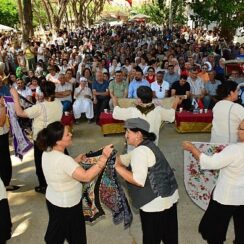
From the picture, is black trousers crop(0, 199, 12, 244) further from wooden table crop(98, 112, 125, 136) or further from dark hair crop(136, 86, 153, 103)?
wooden table crop(98, 112, 125, 136)

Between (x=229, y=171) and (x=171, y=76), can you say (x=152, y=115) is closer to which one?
(x=229, y=171)

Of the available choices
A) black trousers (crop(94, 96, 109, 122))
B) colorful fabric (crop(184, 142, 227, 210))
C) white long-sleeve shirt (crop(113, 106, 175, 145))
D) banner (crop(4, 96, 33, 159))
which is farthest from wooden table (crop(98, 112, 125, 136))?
colorful fabric (crop(184, 142, 227, 210))

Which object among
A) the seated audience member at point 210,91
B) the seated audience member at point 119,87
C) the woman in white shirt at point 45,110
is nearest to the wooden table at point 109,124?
the seated audience member at point 119,87

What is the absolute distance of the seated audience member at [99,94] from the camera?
35.2 feet

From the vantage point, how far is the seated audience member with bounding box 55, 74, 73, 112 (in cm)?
1053

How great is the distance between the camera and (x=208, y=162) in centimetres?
381

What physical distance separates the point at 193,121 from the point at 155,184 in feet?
19.1

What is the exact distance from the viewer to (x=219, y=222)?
410 centimetres

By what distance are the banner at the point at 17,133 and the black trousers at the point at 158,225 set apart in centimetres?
303

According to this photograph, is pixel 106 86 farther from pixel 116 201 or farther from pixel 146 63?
pixel 116 201

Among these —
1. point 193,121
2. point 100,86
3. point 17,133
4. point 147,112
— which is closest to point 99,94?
point 100,86

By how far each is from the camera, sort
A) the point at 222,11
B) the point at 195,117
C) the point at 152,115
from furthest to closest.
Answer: the point at 222,11 → the point at 195,117 → the point at 152,115

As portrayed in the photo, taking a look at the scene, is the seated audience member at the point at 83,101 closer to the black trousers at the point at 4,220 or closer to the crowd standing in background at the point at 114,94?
the crowd standing in background at the point at 114,94

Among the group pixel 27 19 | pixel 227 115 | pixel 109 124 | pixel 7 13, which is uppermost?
pixel 7 13
